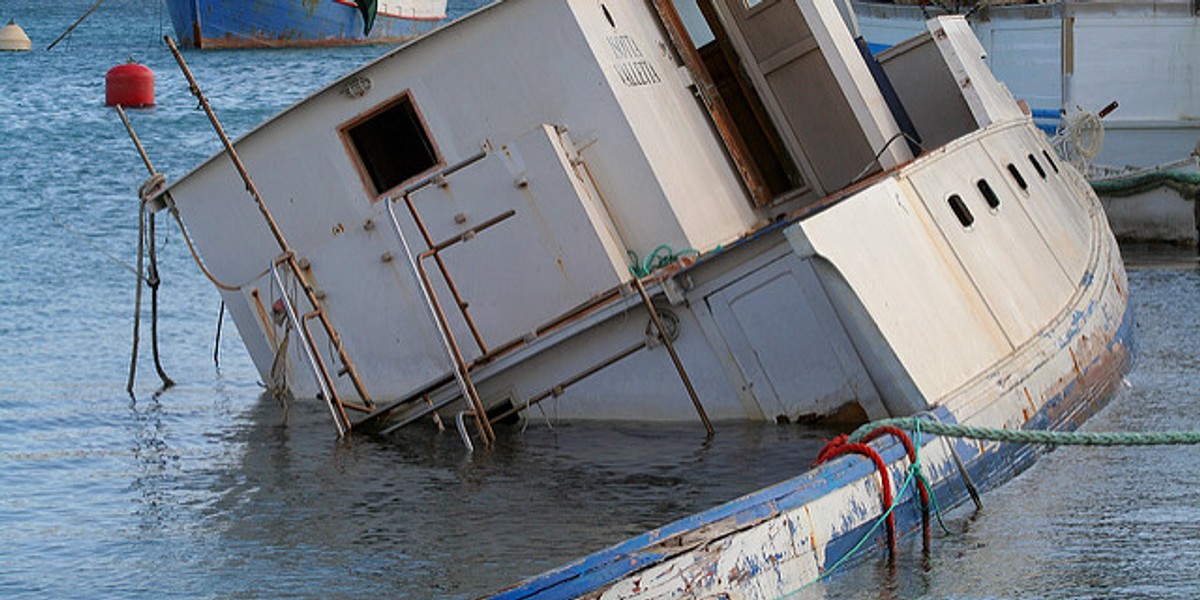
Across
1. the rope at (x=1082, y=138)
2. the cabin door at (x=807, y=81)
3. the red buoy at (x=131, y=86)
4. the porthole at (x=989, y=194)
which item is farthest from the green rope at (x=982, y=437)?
the red buoy at (x=131, y=86)

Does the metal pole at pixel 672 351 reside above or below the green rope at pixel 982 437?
above

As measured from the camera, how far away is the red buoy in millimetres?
44531

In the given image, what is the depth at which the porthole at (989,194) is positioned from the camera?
1360 cm

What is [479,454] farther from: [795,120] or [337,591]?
[795,120]

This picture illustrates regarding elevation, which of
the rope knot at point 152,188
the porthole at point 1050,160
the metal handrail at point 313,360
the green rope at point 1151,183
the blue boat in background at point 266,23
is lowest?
the green rope at point 1151,183

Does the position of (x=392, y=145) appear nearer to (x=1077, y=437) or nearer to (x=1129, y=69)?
(x=1077, y=437)

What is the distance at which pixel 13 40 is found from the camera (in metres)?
65.4

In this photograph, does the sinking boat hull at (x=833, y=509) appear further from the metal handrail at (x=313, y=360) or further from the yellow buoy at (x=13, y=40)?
the yellow buoy at (x=13, y=40)

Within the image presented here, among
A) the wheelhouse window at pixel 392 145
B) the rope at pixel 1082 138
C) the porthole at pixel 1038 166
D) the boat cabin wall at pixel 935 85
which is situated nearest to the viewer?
the wheelhouse window at pixel 392 145

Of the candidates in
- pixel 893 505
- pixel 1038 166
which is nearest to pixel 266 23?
pixel 1038 166

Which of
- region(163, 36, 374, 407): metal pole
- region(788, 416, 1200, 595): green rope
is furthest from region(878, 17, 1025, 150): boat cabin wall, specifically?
region(788, 416, 1200, 595): green rope

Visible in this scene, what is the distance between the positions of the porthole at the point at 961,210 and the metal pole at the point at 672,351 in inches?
90.8

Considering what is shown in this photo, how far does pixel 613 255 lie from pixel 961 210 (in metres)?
2.51

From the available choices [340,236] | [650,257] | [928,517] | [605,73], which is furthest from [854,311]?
[340,236]
